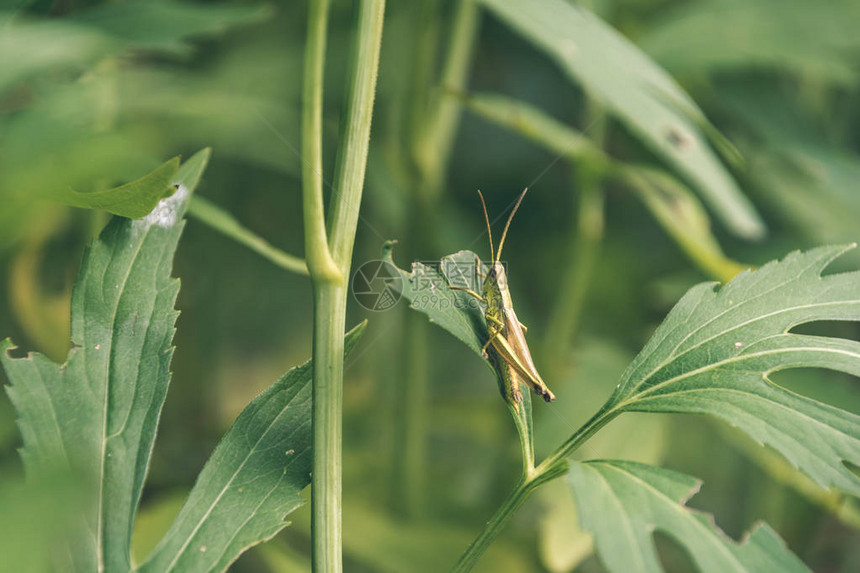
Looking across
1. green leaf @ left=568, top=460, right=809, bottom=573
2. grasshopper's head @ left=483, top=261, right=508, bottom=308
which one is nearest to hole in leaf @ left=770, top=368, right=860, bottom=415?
grasshopper's head @ left=483, top=261, right=508, bottom=308

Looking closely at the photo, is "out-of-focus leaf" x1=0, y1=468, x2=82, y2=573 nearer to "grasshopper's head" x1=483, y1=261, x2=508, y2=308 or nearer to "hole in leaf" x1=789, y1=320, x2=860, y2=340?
"grasshopper's head" x1=483, y1=261, x2=508, y2=308

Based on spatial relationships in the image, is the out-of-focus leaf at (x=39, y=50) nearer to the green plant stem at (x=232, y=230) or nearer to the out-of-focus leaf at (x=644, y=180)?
the green plant stem at (x=232, y=230)

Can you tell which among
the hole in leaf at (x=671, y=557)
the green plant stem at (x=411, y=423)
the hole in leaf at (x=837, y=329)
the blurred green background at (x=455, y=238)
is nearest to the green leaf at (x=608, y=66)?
the blurred green background at (x=455, y=238)

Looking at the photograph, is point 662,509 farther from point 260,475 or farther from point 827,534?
point 827,534

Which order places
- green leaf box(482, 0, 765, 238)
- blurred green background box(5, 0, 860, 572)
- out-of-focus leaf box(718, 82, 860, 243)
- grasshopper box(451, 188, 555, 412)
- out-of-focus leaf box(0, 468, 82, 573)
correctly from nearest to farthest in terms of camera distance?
out-of-focus leaf box(0, 468, 82, 573) < grasshopper box(451, 188, 555, 412) < green leaf box(482, 0, 765, 238) < blurred green background box(5, 0, 860, 572) < out-of-focus leaf box(718, 82, 860, 243)

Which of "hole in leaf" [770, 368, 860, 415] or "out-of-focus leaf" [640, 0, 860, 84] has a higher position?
"out-of-focus leaf" [640, 0, 860, 84]

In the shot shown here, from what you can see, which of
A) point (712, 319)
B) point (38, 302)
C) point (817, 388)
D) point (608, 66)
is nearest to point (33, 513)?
point (712, 319)
